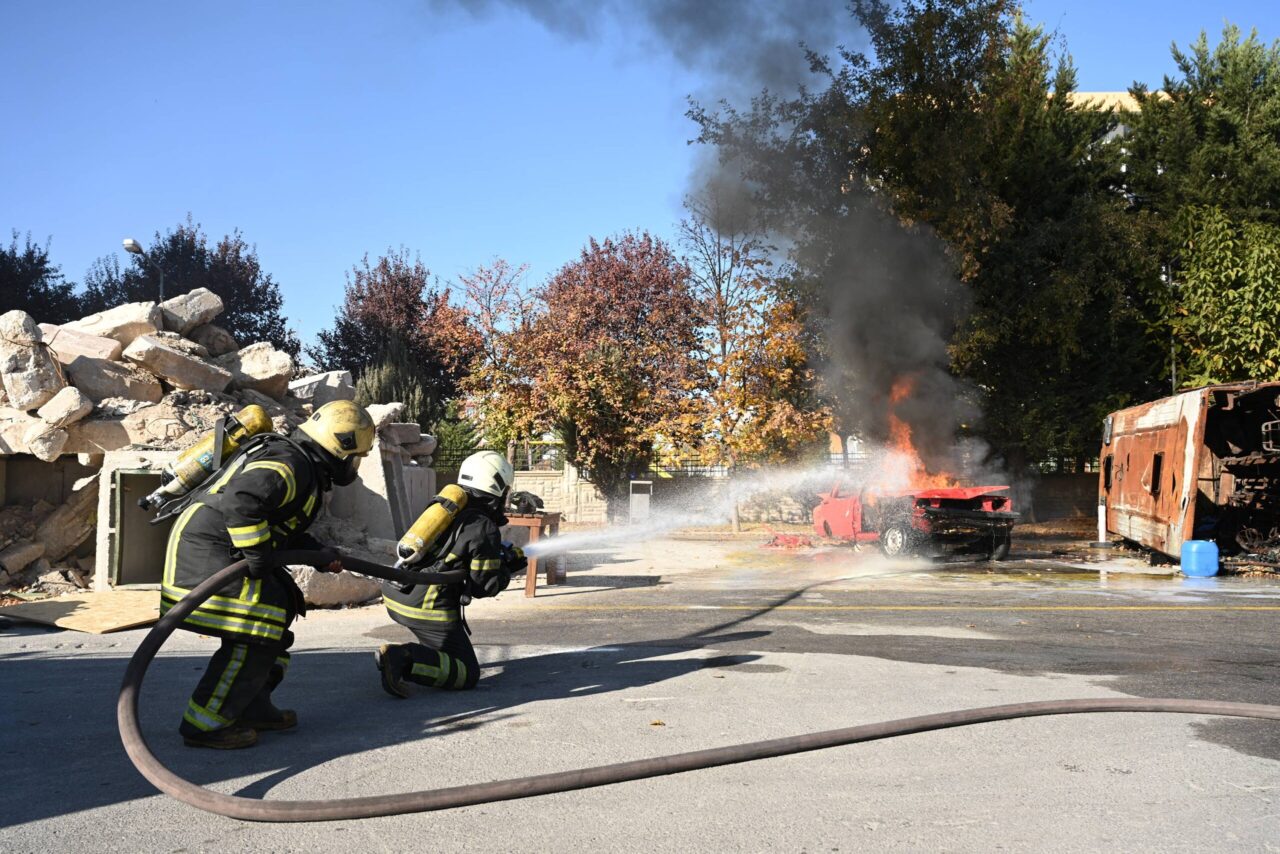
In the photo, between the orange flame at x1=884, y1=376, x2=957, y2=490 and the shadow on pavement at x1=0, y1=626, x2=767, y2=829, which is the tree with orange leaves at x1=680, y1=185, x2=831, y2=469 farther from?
the shadow on pavement at x1=0, y1=626, x2=767, y2=829

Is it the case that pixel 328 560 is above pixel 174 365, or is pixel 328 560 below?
below

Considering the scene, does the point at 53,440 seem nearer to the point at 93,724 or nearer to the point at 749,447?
the point at 93,724

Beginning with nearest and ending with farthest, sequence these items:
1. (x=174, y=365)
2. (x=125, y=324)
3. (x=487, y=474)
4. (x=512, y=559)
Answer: (x=487, y=474)
(x=512, y=559)
(x=174, y=365)
(x=125, y=324)

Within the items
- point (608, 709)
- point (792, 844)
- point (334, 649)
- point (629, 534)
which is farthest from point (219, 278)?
point (792, 844)

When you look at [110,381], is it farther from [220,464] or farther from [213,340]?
[220,464]

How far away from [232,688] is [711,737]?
2.40 metres

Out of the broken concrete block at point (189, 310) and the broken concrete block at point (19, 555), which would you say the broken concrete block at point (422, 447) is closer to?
the broken concrete block at point (189, 310)

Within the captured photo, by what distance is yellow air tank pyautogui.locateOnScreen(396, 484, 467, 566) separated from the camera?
6238 mm

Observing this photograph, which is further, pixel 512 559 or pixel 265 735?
pixel 512 559

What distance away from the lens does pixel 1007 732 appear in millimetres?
5371

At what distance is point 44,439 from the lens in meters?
11.4

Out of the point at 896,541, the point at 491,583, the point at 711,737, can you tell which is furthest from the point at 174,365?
the point at 896,541

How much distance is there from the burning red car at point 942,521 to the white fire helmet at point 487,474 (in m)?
11.0

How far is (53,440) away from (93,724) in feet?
23.2
